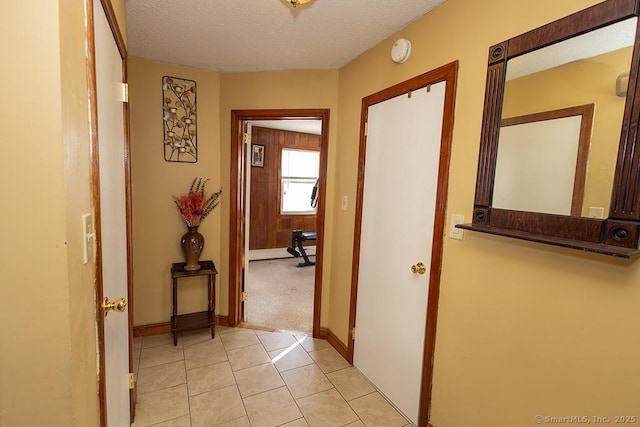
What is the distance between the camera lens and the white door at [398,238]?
163cm

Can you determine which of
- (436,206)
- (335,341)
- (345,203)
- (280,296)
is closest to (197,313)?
(280,296)

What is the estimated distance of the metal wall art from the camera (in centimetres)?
244

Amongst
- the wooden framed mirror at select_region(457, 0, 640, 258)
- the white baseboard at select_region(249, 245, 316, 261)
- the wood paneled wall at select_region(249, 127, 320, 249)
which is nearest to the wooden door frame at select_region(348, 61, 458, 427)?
the wooden framed mirror at select_region(457, 0, 640, 258)

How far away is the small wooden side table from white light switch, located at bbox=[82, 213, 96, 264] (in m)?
1.61

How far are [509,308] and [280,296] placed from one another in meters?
2.81

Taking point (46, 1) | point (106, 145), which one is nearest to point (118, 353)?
point (106, 145)

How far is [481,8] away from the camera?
1.31 metres

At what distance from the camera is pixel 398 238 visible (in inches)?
72.1

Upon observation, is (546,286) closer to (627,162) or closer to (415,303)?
(627,162)

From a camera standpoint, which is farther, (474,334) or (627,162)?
(474,334)

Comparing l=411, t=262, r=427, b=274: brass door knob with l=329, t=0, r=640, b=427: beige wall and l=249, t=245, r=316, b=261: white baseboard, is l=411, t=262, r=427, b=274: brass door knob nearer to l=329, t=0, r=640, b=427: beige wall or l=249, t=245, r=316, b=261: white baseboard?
l=329, t=0, r=640, b=427: beige wall

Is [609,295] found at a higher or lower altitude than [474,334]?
higher

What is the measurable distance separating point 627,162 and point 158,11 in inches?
89.1

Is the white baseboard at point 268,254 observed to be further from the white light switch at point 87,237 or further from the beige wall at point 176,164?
the white light switch at point 87,237
